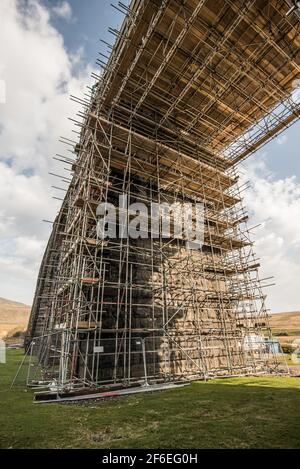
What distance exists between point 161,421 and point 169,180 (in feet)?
41.3

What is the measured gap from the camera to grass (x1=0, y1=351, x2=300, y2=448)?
4090mm

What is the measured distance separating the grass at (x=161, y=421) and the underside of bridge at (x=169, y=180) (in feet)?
7.38

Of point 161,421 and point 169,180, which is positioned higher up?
point 169,180

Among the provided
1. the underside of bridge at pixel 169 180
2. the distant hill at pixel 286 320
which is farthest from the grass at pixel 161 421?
the distant hill at pixel 286 320

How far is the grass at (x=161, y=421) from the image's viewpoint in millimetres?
4090

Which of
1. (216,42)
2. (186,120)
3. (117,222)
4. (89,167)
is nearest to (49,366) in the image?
(117,222)

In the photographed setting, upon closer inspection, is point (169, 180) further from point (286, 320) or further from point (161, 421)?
point (286, 320)

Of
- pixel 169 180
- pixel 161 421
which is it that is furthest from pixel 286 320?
pixel 161 421

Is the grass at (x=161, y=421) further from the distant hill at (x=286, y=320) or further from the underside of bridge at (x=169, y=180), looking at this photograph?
the distant hill at (x=286, y=320)

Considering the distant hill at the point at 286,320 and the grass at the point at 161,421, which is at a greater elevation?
the distant hill at the point at 286,320

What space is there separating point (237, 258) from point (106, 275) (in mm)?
8268

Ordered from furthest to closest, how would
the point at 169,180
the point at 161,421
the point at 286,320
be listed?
the point at 286,320
the point at 169,180
the point at 161,421

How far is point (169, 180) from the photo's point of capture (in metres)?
15.5
